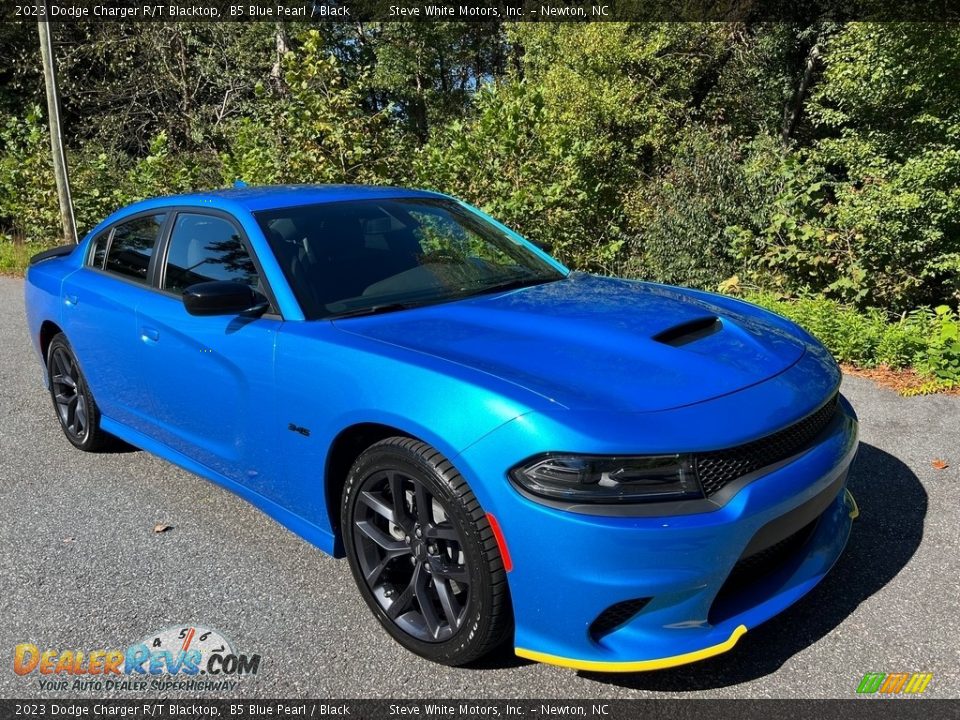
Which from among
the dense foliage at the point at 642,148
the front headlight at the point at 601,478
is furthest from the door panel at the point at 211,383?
the dense foliage at the point at 642,148

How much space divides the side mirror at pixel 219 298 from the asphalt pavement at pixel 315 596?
113 centimetres

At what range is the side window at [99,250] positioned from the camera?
180 inches

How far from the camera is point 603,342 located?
2.75m

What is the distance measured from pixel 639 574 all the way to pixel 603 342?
87 centimetres

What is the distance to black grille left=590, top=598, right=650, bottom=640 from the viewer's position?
2285 millimetres

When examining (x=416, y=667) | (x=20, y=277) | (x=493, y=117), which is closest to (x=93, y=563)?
(x=416, y=667)

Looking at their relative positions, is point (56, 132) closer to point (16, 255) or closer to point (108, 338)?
point (16, 255)

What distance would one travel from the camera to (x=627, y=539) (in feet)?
7.17

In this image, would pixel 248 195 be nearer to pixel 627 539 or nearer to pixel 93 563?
pixel 93 563

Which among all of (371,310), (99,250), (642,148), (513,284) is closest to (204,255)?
(371,310)

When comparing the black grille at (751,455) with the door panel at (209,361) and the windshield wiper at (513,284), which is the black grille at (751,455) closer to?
the windshield wiper at (513,284)

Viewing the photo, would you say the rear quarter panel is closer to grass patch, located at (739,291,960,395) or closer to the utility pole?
grass patch, located at (739,291,960,395)

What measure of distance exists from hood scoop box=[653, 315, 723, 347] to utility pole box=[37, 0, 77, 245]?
1459 cm

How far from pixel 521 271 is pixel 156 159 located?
39.9 ft
